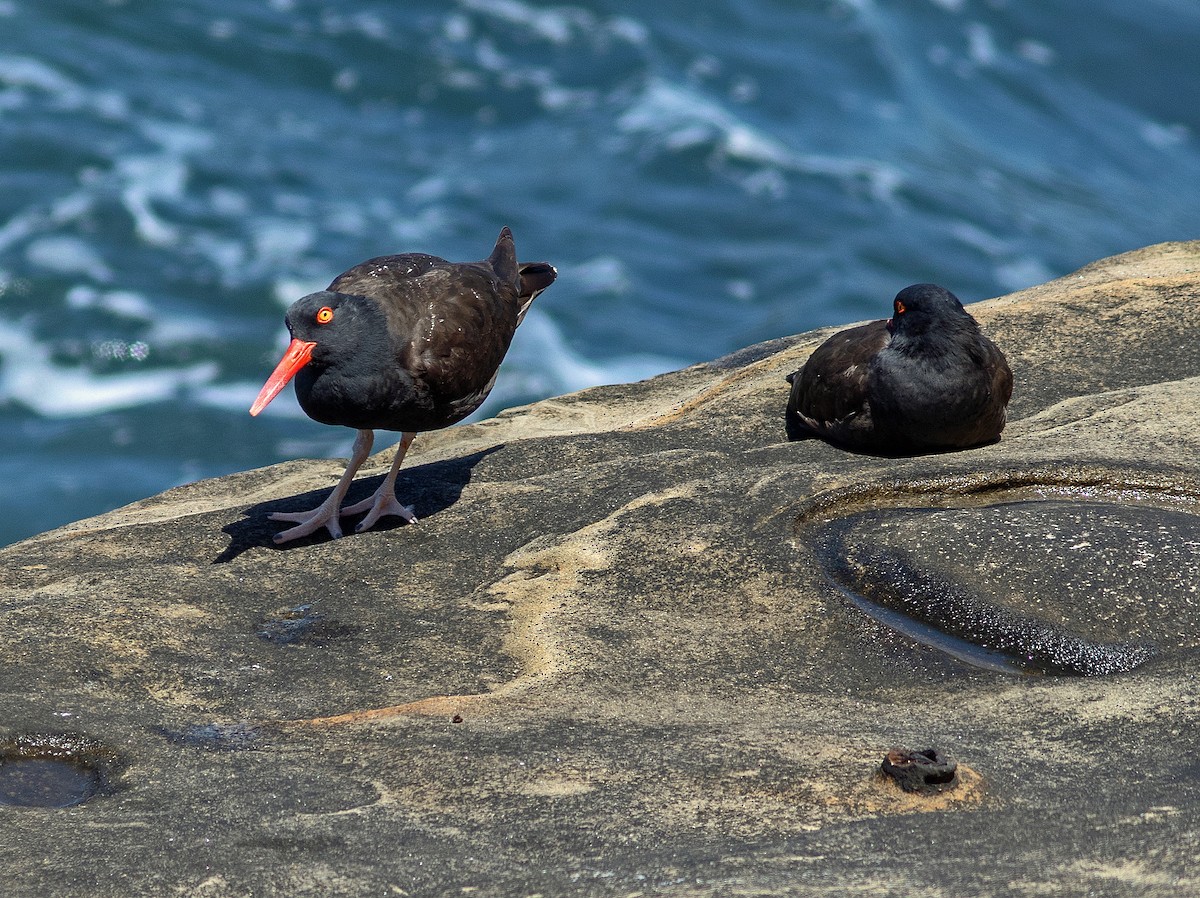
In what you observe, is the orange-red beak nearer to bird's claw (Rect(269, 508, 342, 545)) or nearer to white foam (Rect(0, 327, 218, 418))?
bird's claw (Rect(269, 508, 342, 545))

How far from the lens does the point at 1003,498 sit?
515cm

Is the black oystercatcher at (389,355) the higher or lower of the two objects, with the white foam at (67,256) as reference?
lower

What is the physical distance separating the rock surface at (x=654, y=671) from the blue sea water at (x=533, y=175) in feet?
26.7

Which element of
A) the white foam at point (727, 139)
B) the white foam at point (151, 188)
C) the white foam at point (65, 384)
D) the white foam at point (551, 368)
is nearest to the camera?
the white foam at point (65, 384)

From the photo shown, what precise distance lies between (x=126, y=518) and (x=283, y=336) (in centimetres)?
829

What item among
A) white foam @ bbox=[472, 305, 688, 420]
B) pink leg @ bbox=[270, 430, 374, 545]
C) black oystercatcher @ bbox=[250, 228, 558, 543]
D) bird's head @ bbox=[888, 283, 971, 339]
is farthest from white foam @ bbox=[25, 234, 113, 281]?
bird's head @ bbox=[888, 283, 971, 339]

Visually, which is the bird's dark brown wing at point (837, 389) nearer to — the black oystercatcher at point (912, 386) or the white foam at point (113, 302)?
the black oystercatcher at point (912, 386)

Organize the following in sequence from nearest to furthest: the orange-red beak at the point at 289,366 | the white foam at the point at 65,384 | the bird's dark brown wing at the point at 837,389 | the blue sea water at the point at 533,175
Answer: the orange-red beak at the point at 289,366, the bird's dark brown wing at the point at 837,389, the white foam at the point at 65,384, the blue sea water at the point at 533,175

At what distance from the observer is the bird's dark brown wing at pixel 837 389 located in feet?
19.4

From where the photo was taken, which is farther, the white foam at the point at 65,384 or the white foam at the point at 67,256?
the white foam at the point at 67,256

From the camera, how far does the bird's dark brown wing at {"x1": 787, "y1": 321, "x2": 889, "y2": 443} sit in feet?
19.4

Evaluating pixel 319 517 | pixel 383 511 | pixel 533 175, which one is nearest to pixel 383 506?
pixel 383 511

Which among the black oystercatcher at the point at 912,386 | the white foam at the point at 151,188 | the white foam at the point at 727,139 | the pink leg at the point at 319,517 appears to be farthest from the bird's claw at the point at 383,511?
the white foam at the point at 727,139

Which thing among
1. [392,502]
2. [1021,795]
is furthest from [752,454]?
[1021,795]
